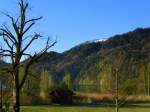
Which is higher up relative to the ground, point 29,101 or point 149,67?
point 149,67

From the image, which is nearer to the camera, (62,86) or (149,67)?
(62,86)

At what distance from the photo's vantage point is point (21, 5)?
21641mm

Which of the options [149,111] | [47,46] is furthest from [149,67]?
[47,46]

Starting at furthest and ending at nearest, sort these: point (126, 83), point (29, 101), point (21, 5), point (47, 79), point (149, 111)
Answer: point (47, 79)
point (29, 101)
point (149, 111)
point (126, 83)
point (21, 5)

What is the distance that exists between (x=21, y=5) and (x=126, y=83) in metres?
21.7

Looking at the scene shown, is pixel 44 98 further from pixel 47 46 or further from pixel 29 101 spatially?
pixel 47 46

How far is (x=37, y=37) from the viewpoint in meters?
21.8

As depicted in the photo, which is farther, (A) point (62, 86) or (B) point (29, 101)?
(A) point (62, 86)

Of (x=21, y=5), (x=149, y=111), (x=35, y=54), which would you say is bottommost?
(x=149, y=111)

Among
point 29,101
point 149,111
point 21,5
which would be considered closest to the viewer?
point 21,5

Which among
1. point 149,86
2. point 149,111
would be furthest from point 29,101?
point 149,86

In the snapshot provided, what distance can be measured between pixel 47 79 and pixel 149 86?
34393 mm

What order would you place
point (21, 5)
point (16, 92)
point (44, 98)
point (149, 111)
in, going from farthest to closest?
point (44, 98), point (149, 111), point (21, 5), point (16, 92)

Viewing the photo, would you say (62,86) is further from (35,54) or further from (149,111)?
(35,54)
